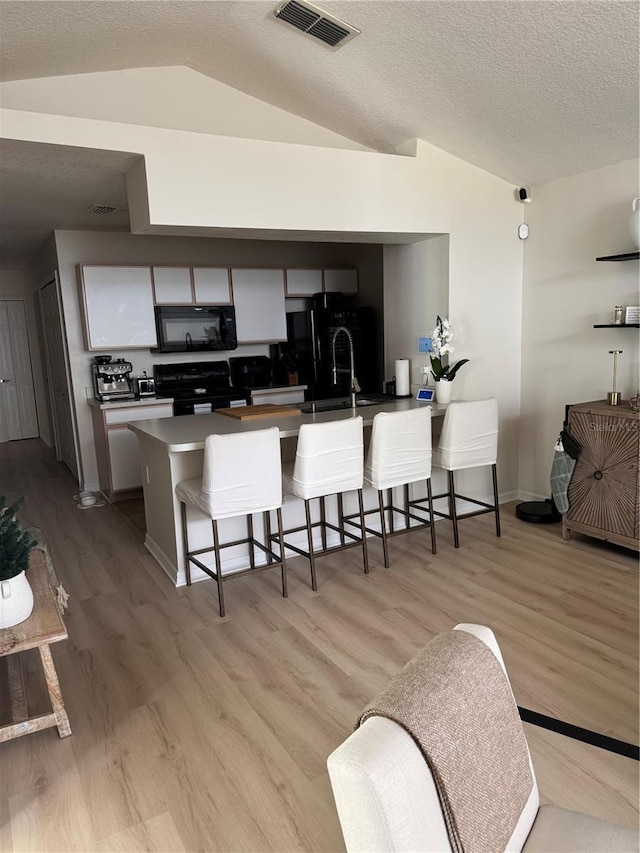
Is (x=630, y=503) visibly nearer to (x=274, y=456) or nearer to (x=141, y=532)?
(x=274, y=456)

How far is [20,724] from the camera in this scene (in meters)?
2.03

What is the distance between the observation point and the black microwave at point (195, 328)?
216 inches

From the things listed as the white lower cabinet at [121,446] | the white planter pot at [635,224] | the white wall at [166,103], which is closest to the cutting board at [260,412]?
the white lower cabinet at [121,446]

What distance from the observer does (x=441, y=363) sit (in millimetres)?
4074

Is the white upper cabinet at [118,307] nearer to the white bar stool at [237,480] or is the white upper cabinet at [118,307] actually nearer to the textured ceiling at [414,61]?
the textured ceiling at [414,61]

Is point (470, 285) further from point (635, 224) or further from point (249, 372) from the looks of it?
→ point (249, 372)

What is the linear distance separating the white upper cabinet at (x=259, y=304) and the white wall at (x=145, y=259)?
26 centimetres

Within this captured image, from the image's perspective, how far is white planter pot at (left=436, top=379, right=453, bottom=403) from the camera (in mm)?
3992

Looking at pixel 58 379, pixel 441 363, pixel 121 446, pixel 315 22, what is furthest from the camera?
pixel 58 379

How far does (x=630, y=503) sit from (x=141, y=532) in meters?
3.25

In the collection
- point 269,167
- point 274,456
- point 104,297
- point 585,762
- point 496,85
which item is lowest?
point 585,762

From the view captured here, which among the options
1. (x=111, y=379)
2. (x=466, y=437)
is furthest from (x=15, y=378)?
(x=466, y=437)

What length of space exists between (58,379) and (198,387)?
1675 mm

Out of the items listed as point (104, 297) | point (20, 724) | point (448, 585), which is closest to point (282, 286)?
point (104, 297)
